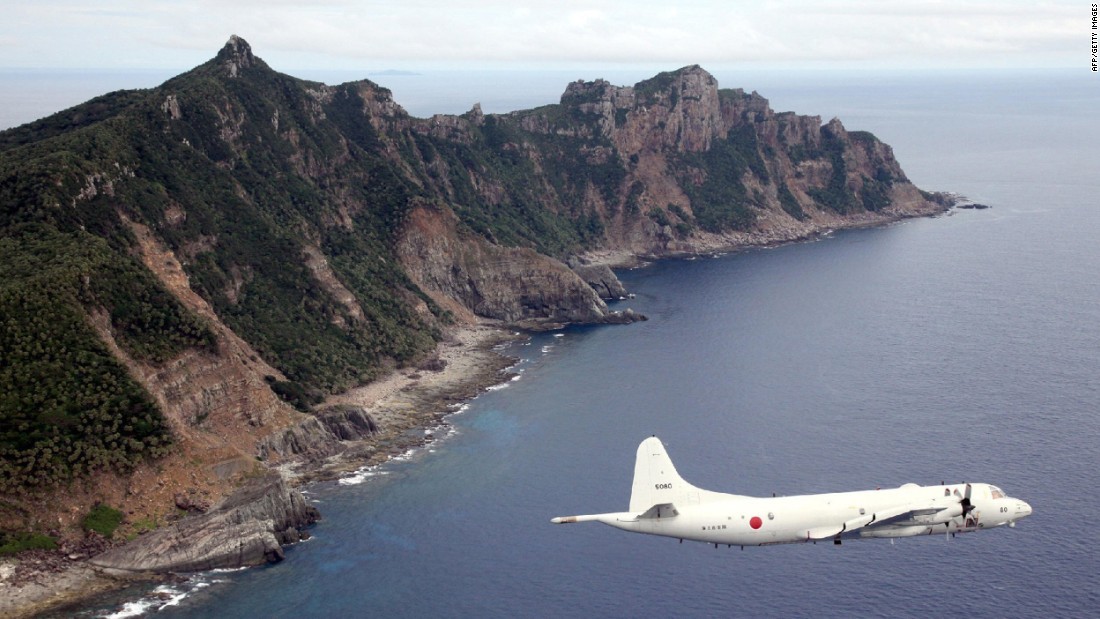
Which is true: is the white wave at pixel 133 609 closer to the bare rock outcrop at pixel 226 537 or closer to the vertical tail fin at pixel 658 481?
the bare rock outcrop at pixel 226 537

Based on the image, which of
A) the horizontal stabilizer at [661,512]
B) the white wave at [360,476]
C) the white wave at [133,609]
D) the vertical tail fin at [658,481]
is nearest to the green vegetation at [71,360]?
the white wave at [133,609]

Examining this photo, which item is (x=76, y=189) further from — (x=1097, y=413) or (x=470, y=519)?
(x=1097, y=413)

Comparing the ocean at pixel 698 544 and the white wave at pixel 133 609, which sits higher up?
the ocean at pixel 698 544

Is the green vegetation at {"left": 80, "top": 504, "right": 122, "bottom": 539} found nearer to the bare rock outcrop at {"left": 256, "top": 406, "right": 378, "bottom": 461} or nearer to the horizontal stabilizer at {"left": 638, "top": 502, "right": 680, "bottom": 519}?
the bare rock outcrop at {"left": 256, "top": 406, "right": 378, "bottom": 461}

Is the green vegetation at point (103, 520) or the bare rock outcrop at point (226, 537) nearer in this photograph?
the green vegetation at point (103, 520)

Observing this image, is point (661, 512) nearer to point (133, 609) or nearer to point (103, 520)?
point (133, 609)

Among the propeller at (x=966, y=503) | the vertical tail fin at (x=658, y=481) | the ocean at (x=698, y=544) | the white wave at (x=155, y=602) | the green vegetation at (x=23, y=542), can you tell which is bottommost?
the white wave at (x=155, y=602)
